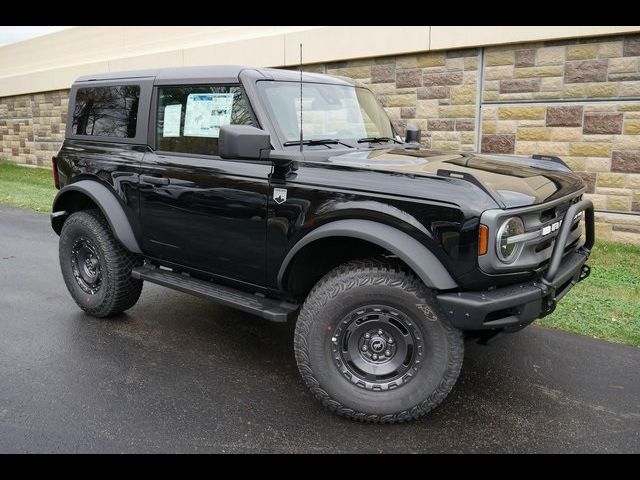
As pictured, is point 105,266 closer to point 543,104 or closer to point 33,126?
point 543,104

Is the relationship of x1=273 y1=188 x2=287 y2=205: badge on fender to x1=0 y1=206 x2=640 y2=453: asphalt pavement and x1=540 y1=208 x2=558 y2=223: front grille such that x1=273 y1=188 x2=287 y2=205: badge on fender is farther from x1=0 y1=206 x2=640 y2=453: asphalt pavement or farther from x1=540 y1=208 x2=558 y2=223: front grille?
x1=540 y1=208 x2=558 y2=223: front grille

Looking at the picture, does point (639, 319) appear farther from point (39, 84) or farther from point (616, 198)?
point (39, 84)

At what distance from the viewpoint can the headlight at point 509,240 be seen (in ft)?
9.41

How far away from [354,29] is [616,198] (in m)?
Answer: 4.61

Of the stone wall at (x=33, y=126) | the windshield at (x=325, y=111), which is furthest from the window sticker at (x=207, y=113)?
the stone wall at (x=33, y=126)

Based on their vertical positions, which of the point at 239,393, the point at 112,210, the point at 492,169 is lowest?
the point at 239,393

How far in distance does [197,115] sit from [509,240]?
237 centimetres

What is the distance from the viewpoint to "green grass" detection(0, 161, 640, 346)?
458 centimetres

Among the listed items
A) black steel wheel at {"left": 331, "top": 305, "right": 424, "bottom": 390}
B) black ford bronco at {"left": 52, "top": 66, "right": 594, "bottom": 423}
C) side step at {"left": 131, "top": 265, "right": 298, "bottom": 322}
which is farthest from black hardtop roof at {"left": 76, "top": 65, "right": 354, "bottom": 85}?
black steel wheel at {"left": 331, "top": 305, "right": 424, "bottom": 390}

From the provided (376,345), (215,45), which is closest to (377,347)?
(376,345)

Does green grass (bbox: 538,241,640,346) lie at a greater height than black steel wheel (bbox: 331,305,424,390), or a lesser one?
lesser

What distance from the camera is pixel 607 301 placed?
523cm

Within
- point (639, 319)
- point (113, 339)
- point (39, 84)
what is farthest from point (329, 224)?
point (39, 84)

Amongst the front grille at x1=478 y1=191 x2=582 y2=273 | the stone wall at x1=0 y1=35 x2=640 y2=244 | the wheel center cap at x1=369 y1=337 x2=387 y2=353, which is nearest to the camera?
the front grille at x1=478 y1=191 x2=582 y2=273
